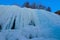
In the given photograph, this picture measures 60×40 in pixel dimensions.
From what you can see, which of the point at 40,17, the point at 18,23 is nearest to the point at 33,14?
the point at 40,17

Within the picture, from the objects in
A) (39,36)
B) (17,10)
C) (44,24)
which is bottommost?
(39,36)

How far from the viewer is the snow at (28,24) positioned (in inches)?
164

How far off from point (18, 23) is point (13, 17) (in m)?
0.20

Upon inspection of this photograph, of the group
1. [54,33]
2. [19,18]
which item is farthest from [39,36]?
[19,18]

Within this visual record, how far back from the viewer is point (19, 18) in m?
4.44

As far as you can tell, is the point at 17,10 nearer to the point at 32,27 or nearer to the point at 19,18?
the point at 19,18

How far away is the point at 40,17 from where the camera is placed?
460cm

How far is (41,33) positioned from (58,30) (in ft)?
1.36

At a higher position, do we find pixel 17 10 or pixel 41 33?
pixel 17 10

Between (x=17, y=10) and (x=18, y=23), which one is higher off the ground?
(x=17, y=10)

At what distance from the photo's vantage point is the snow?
13.7 feet

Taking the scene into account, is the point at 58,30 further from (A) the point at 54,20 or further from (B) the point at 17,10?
(B) the point at 17,10

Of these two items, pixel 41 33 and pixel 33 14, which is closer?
pixel 41 33

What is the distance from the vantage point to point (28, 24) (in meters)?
4.39
